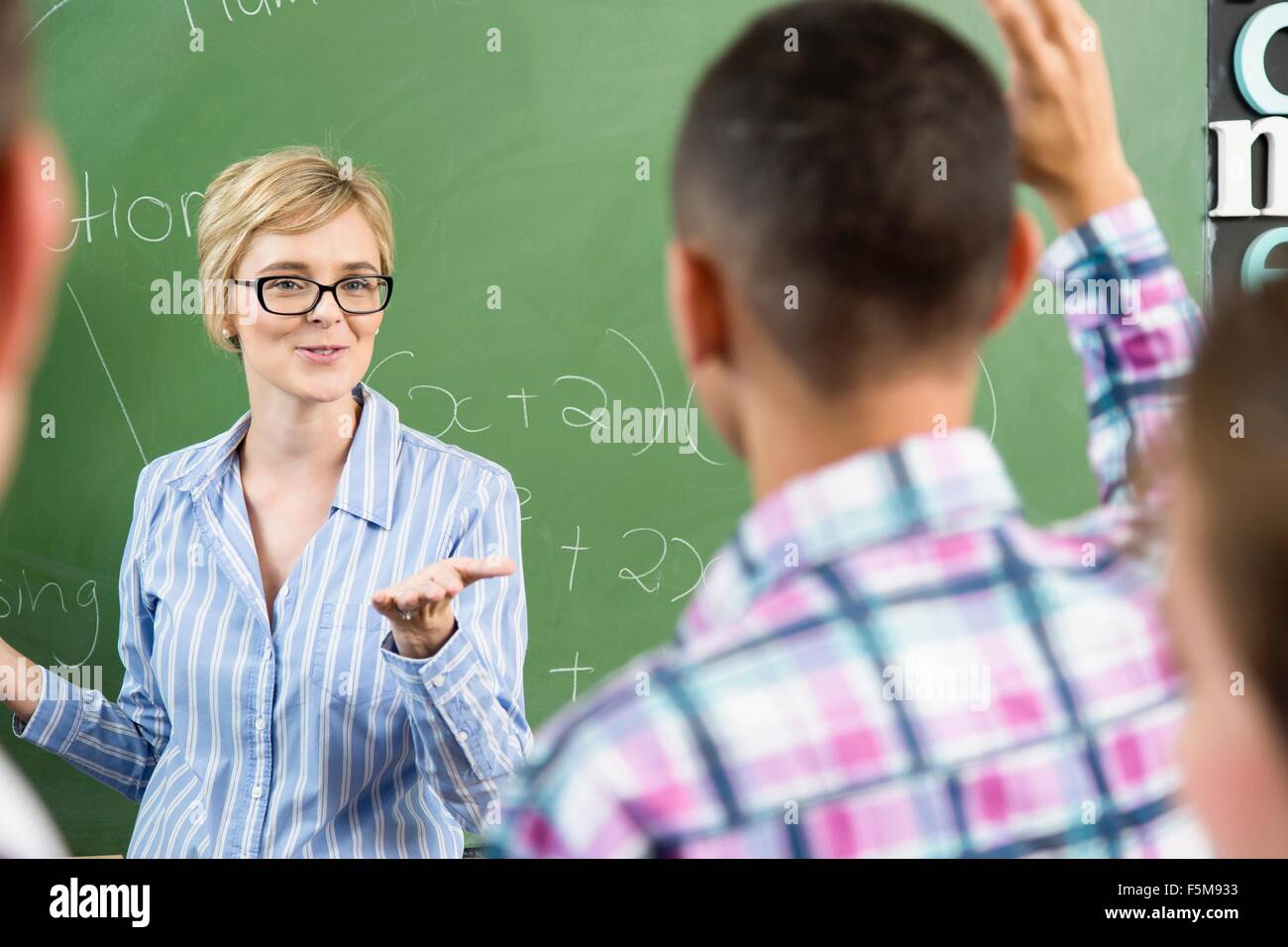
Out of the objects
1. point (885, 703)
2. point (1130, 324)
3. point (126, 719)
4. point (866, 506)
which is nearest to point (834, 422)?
point (866, 506)

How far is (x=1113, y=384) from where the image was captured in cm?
82

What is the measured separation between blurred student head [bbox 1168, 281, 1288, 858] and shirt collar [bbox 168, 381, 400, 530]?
1058 mm

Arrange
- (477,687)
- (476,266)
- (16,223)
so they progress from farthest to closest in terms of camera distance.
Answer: (476,266) < (477,687) < (16,223)

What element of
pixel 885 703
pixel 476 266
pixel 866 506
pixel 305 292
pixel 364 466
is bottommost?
pixel 885 703

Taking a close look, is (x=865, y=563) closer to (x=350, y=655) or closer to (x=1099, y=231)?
(x=1099, y=231)

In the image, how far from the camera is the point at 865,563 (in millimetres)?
608

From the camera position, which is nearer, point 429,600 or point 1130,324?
point 1130,324

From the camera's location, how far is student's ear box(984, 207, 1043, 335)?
692 mm

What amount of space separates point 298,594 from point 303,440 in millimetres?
199
